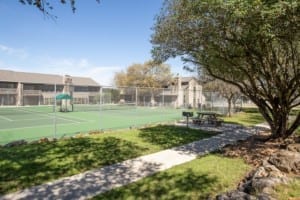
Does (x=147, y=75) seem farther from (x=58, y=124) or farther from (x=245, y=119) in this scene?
(x=58, y=124)

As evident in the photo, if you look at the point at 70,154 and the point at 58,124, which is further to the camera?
the point at 58,124

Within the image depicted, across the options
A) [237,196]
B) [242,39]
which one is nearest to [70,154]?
[237,196]

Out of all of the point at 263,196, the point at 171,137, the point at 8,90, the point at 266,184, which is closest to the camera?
the point at 263,196

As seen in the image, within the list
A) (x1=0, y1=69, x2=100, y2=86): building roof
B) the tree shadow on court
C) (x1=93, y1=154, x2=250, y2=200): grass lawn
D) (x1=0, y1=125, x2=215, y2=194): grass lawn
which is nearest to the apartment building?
(x1=0, y1=69, x2=100, y2=86): building roof

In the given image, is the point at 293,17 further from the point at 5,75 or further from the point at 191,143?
the point at 5,75

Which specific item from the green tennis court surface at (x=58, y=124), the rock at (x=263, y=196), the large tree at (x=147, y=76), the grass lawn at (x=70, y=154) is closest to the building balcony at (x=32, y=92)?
the large tree at (x=147, y=76)

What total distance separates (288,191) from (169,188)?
2396mm

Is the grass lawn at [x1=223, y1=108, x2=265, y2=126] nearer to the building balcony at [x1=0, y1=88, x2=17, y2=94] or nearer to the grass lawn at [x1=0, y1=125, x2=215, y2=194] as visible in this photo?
the grass lawn at [x1=0, y1=125, x2=215, y2=194]

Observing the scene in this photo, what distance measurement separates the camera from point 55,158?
8375 mm

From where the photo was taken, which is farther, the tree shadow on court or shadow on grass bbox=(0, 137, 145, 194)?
the tree shadow on court

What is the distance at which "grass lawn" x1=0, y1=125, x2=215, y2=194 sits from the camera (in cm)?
663

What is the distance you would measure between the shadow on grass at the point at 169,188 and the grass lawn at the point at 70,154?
1798mm

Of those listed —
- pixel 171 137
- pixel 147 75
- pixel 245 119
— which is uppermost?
pixel 147 75

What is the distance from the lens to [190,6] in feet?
28.3
